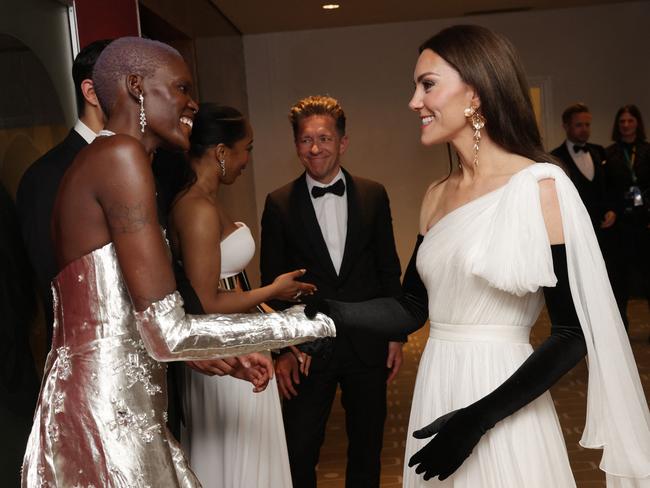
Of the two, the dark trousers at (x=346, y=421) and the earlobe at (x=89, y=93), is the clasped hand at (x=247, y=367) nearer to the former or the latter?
the earlobe at (x=89, y=93)

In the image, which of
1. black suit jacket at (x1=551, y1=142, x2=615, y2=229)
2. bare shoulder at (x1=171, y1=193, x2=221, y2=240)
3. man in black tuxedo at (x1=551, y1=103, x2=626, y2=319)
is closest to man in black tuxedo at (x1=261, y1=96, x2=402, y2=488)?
bare shoulder at (x1=171, y1=193, x2=221, y2=240)

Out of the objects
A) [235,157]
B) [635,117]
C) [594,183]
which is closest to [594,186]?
[594,183]

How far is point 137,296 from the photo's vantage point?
1.83 metres

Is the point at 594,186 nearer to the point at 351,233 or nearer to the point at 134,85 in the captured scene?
the point at 351,233

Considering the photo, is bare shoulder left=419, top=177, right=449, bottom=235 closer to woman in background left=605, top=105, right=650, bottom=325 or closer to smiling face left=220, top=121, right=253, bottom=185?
smiling face left=220, top=121, right=253, bottom=185

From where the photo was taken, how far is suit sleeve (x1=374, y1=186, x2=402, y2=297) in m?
3.76

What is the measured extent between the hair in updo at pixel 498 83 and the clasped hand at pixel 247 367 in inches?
37.4

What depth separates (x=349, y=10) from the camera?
9.17 m

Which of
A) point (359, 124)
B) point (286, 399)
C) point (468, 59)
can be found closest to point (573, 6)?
point (359, 124)

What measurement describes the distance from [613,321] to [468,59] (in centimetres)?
74

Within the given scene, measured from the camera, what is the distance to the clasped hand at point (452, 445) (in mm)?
1862

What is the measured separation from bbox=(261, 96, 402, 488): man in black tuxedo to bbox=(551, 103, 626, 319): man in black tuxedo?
3.29 m

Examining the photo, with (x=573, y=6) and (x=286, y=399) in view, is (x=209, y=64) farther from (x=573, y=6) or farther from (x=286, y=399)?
(x=573, y=6)

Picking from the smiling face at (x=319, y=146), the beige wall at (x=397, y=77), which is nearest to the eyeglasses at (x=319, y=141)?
the smiling face at (x=319, y=146)
